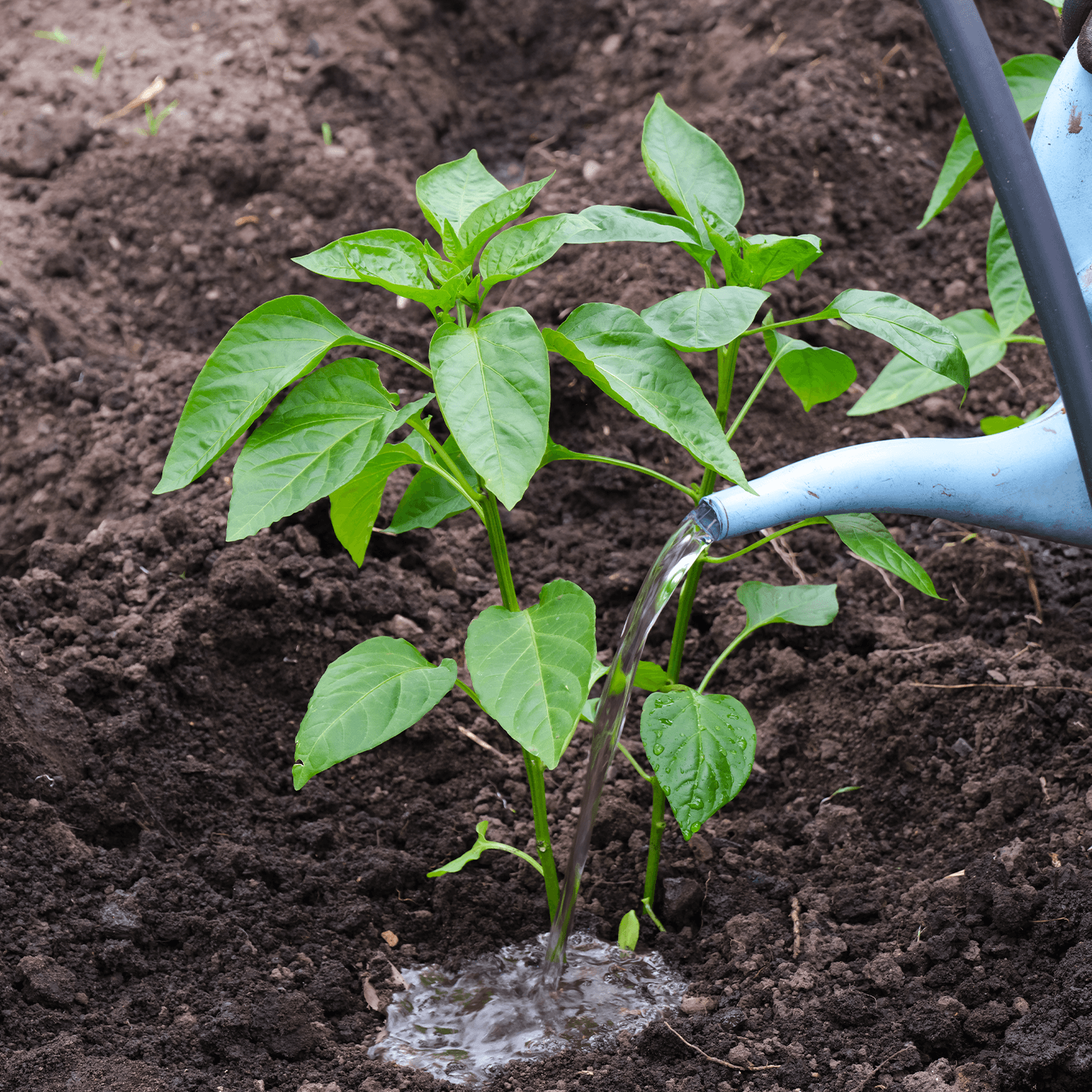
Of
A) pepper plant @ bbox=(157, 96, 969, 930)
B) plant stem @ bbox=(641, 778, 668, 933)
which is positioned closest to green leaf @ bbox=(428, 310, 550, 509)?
pepper plant @ bbox=(157, 96, 969, 930)

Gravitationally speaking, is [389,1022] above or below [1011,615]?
below

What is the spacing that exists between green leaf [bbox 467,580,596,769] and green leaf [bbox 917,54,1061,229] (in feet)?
3.57

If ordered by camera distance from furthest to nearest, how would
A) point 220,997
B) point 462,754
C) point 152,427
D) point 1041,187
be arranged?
point 152,427
point 462,754
point 220,997
point 1041,187

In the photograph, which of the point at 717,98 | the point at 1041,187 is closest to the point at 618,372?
the point at 1041,187

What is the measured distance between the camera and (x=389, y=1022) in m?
1.79

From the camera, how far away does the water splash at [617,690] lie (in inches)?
59.7

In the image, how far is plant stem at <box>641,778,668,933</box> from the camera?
179cm

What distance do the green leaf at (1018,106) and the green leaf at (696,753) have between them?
1038 millimetres

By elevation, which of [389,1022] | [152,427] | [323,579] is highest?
[152,427]

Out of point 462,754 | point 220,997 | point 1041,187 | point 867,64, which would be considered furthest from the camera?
point 867,64

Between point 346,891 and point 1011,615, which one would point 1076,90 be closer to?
point 1011,615

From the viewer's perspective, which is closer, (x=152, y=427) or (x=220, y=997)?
(x=220, y=997)

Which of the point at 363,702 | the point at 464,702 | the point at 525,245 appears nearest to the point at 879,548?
the point at 525,245

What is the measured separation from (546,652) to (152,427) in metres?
1.77
